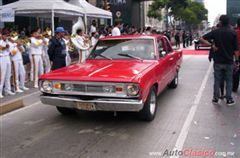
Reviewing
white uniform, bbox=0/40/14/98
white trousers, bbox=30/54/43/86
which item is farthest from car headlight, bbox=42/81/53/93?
white trousers, bbox=30/54/43/86

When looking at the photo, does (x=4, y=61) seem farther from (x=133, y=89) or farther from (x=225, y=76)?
(x=225, y=76)

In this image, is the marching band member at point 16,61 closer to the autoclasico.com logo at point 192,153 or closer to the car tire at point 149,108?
the car tire at point 149,108

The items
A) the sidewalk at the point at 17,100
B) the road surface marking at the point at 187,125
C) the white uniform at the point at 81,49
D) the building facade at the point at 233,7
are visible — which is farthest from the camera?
the building facade at the point at 233,7

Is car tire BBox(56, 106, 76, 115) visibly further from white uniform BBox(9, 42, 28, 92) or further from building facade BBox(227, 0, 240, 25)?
building facade BBox(227, 0, 240, 25)

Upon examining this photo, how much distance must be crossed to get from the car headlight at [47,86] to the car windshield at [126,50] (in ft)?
5.30

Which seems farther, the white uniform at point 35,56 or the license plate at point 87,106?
the white uniform at point 35,56

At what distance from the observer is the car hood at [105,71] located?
19.2ft

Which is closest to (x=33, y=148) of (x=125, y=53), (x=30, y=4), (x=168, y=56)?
(x=125, y=53)

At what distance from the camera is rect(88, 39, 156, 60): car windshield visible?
24.0 feet

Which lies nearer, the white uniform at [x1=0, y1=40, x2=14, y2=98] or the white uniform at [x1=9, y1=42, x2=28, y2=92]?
the white uniform at [x1=0, y1=40, x2=14, y2=98]

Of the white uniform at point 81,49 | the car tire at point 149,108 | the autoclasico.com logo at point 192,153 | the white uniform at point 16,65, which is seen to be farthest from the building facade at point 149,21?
the autoclasico.com logo at point 192,153

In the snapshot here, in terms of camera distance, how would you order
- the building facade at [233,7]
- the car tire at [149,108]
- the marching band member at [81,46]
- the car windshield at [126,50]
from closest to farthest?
the car tire at [149,108] → the car windshield at [126,50] → the marching band member at [81,46] → the building facade at [233,7]

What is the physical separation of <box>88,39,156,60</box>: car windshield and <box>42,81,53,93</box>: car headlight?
1.62 metres

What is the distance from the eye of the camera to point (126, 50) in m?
7.49
